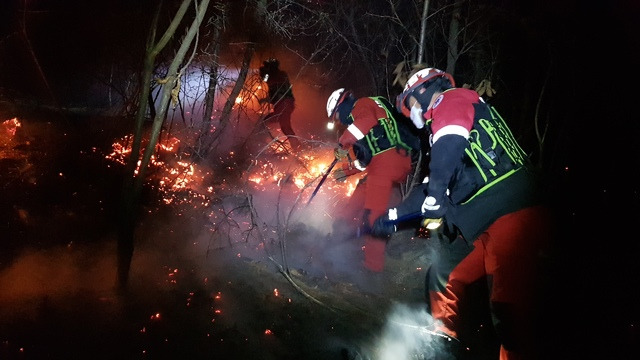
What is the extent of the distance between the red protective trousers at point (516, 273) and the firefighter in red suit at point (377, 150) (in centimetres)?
227

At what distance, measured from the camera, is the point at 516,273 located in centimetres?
321

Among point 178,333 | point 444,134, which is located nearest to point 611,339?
point 444,134

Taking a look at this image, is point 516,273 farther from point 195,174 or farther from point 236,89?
point 236,89

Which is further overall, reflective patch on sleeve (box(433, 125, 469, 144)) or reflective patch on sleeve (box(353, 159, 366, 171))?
reflective patch on sleeve (box(353, 159, 366, 171))

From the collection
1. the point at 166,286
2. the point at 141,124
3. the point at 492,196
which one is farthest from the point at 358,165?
the point at 141,124

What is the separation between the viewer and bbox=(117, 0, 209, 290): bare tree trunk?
300cm

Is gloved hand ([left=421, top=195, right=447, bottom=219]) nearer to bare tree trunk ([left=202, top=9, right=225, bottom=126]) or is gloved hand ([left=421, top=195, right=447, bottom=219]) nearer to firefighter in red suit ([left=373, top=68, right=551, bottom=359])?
firefighter in red suit ([left=373, top=68, right=551, bottom=359])

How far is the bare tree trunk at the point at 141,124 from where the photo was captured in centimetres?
300

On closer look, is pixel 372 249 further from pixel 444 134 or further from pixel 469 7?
pixel 469 7

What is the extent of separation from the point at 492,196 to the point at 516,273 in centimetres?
67

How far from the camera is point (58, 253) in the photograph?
4148 mm

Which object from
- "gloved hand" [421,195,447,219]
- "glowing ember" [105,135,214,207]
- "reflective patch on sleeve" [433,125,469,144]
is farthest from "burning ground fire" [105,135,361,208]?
"reflective patch on sleeve" [433,125,469,144]

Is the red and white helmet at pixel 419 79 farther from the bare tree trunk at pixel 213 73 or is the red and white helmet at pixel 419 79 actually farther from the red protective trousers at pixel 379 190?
the bare tree trunk at pixel 213 73

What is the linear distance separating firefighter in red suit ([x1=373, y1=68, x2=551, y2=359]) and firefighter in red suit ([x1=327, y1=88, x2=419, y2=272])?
A: 185cm
